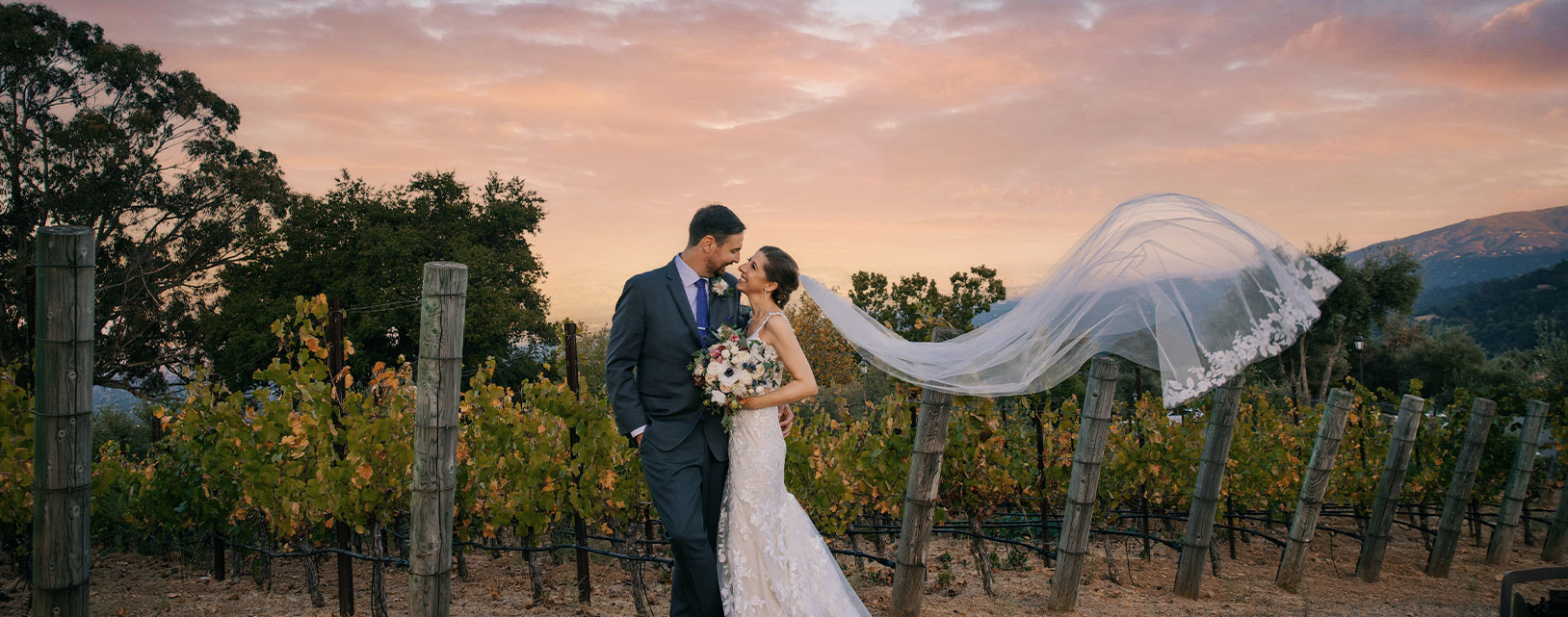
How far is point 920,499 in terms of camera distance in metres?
4.66

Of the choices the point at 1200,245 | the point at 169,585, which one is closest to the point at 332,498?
the point at 169,585

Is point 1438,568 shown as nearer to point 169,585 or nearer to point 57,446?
point 57,446

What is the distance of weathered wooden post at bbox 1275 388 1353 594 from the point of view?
5770mm

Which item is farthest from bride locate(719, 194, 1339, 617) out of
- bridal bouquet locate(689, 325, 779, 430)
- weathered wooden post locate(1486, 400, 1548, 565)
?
weathered wooden post locate(1486, 400, 1548, 565)

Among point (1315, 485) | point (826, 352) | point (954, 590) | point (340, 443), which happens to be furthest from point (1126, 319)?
point (826, 352)

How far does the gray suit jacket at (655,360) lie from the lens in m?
3.58

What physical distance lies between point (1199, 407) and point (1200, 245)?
3.37m

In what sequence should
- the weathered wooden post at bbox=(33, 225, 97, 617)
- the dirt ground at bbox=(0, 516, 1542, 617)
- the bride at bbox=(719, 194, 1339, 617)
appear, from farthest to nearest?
the dirt ground at bbox=(0, 516, 1542, 617), the bride at bbox=(719, 194, 1339, 617), the weathered wooden post at bbox=(33, 225, 97, 617)

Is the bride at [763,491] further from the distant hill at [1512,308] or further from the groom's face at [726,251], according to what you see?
the distant hill at [1512,308]

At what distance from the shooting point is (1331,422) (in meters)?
5.78

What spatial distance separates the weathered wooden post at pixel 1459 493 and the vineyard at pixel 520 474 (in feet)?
1.87

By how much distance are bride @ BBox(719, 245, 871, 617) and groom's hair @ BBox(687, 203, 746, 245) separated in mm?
154

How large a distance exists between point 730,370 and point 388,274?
23.6 metres

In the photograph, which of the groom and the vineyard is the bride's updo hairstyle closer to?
the groom
